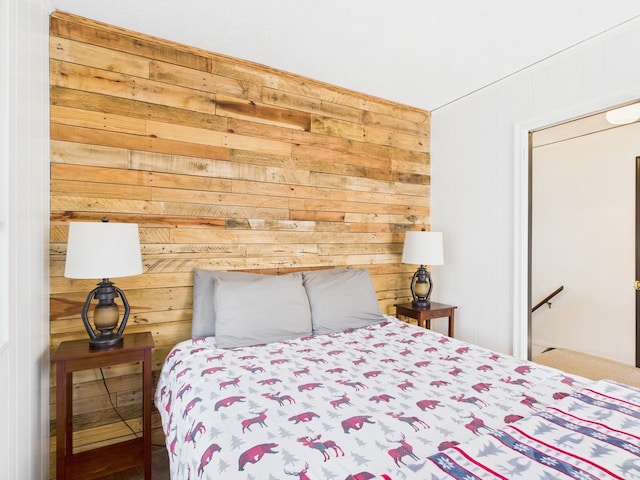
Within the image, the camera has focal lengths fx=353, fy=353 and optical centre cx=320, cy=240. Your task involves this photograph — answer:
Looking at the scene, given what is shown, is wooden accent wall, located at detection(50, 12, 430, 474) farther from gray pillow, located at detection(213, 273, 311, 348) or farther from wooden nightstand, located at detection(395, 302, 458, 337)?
gray pillow, located at detection(213, 273, 311, 348)

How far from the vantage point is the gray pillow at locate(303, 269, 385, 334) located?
2412mm

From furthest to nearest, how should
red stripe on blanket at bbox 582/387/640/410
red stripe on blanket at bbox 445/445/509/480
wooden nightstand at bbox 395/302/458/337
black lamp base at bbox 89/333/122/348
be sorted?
wooden nightstand at bbox 395/302/458/337 < black lamp base at bbox 89/333/122/348 < red stripe on blanket at bbox 582/387/640/410 < red stripe on blanket at bbox 445/445/509/480

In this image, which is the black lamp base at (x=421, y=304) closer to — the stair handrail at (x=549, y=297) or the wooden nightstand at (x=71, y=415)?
the stair handrail at (x=549, y=297)

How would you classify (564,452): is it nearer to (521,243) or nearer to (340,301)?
(340,301)

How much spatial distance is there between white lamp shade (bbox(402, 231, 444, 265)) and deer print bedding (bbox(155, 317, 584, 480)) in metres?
0.90

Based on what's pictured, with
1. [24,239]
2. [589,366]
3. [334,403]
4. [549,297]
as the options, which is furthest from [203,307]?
[549,297]

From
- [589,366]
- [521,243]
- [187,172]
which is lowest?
[589,366]

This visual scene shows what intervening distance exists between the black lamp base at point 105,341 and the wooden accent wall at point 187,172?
1.08ft

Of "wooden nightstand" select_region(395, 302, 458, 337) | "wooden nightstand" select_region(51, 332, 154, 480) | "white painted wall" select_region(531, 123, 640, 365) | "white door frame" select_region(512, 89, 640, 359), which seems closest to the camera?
"wooden nightstand" select_region(51, 332, 154, 480)

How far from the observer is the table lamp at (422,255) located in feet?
9.73

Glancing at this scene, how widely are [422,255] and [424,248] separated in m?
0.06

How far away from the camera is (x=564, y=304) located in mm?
4039

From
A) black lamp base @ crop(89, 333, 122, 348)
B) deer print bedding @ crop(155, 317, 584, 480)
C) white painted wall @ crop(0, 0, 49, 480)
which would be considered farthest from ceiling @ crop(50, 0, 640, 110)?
deer print bedding @ crop(155, 317, 584, 480)

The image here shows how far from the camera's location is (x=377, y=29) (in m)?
2.19
